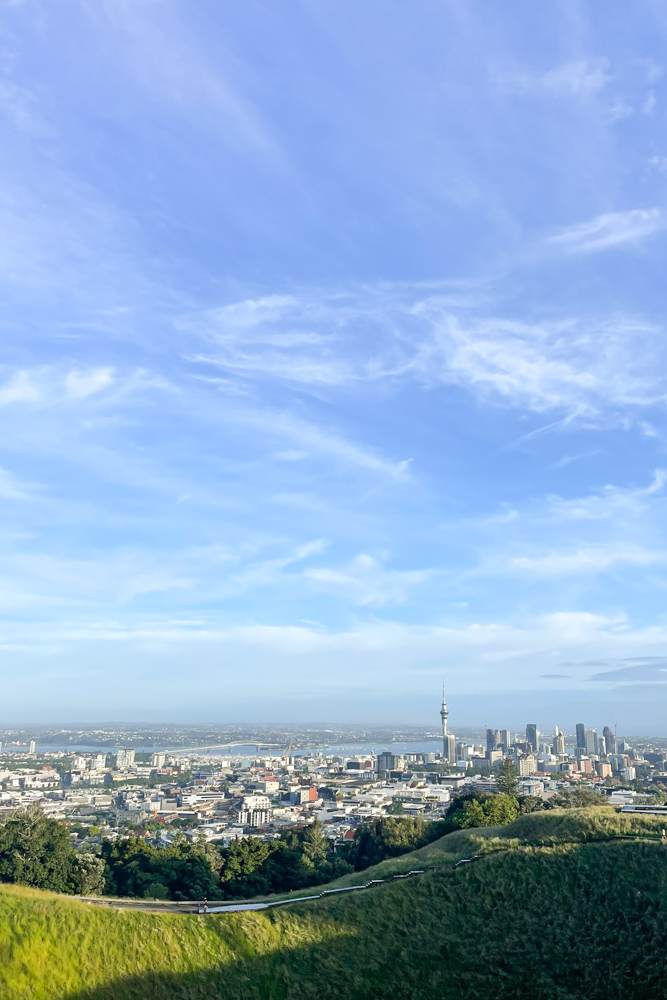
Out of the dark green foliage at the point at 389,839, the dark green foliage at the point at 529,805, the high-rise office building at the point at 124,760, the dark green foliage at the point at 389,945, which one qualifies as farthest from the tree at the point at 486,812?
the high-rise office building at the point at 124,760

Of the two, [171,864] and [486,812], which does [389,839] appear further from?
[171,864]

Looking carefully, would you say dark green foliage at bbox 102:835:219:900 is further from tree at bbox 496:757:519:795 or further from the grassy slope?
tree at bbox 496:757:519:795

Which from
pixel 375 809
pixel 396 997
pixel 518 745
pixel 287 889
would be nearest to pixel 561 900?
pixel 396 997

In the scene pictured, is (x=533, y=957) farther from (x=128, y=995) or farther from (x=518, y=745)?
(x=518, y=745)

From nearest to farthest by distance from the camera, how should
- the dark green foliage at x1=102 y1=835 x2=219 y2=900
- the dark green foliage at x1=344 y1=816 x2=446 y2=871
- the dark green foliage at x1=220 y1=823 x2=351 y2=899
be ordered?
the dark green foliage at x1=102 y1=835 x2=219 y2=900, the dark green foliage at x1=220 y1=823 x2=351 y2=899, the dark green foliage at x1=344 y1=816 x2=446 y2=871

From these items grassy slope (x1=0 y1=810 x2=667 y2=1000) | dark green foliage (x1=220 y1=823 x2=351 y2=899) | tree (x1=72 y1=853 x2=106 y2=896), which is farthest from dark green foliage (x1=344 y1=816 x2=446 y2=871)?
grassy slope (x1=0 y1=810 x2=667 y2=1000)

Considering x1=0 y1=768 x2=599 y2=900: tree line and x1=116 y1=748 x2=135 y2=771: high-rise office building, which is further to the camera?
x1=116 y1=748 x2=135 y2=771: high-rise office building

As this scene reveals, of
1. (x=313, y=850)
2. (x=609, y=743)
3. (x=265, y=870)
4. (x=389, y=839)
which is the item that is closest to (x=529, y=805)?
(x=389, y=839)
